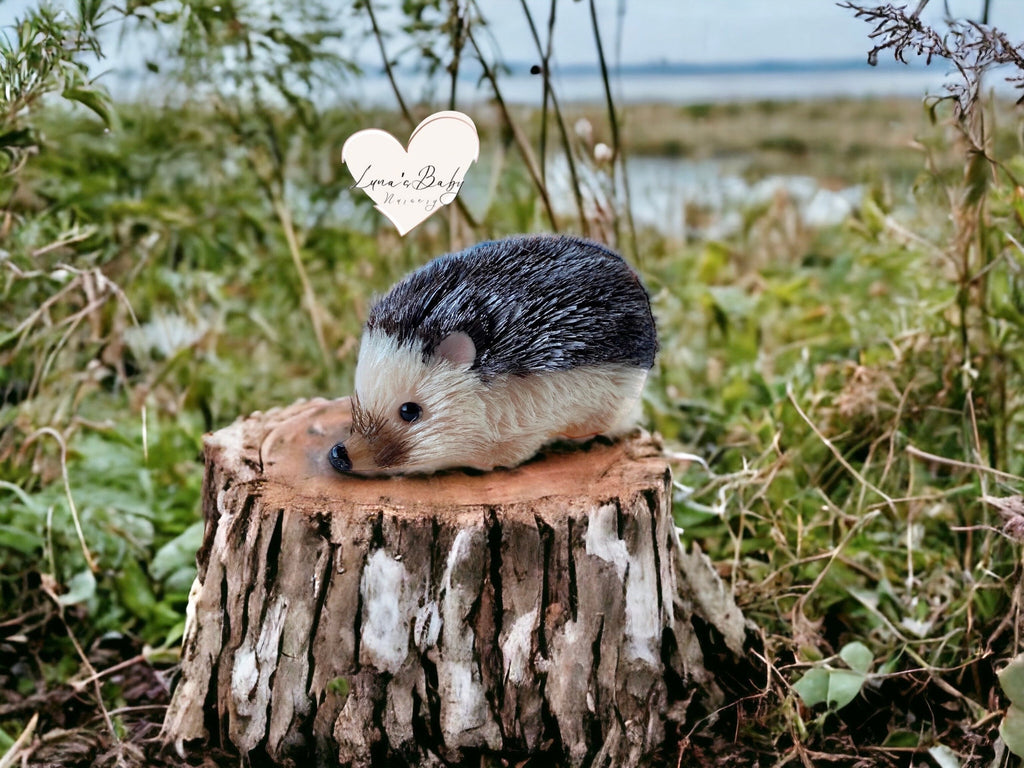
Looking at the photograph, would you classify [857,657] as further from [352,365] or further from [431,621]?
[352,365]

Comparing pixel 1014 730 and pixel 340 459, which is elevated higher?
pixel 340 459

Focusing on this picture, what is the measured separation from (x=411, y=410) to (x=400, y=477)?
0.17 meters

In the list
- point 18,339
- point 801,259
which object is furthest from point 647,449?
point 801,259

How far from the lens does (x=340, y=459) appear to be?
2381 millimetres

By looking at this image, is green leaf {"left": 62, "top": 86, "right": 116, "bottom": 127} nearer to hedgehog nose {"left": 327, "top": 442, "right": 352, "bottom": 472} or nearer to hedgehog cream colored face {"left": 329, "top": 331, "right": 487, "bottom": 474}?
hedgehog cream colored face {"left": 329, "top": 331, "right": 487, "bottom": 474}

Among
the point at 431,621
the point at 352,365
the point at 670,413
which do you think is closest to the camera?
the point at 431,621

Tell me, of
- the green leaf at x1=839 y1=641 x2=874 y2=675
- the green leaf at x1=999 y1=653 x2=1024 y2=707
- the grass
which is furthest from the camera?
the grass

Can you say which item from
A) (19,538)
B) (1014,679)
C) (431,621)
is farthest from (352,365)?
(1014,679)

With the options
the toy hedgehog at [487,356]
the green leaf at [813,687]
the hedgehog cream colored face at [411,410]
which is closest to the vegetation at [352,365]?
the green leaf at [813,687]

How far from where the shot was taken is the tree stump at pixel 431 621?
221cm

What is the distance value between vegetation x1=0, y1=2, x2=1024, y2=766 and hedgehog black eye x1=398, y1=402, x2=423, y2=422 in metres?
1.01

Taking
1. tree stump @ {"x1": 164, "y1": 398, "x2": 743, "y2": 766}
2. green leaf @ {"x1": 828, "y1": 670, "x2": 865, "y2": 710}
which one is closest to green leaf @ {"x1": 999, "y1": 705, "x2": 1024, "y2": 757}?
green leaf @ {"x1": 828, "y1": 670, "x2": 865, "y2": 710}

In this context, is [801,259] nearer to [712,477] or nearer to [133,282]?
[712,477]

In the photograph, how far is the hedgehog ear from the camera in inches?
92.1
